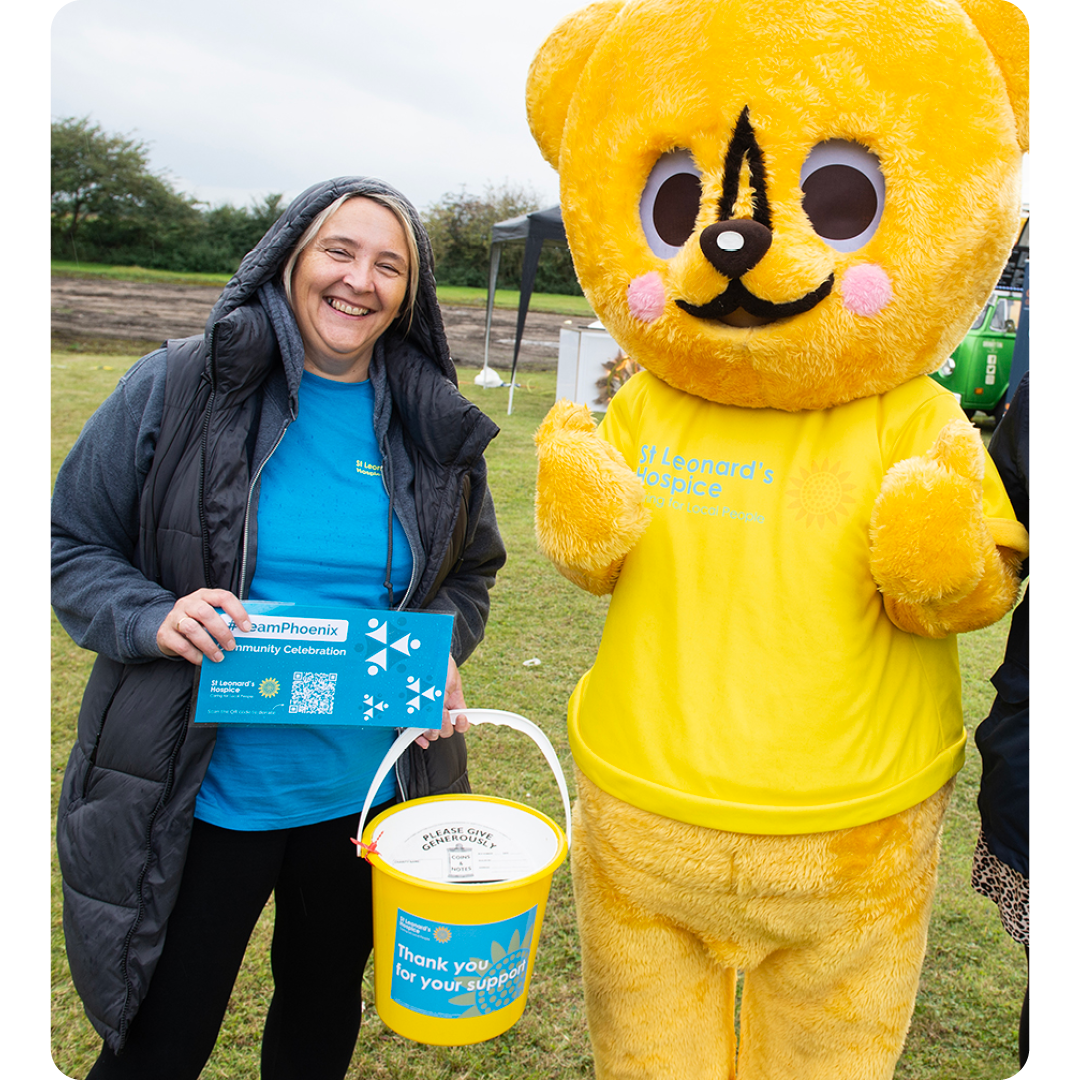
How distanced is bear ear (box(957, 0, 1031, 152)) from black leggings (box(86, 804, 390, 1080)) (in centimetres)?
177

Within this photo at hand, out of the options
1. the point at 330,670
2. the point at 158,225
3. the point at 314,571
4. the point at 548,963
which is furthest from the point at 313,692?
the point at 158,225

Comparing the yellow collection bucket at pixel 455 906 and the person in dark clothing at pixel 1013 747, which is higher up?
the person in dark clothing at pixel 1013 747

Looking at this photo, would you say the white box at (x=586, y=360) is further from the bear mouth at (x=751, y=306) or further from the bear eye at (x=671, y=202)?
the bear mouth at (x=751, y=306)

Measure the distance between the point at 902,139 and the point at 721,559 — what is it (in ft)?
2.46

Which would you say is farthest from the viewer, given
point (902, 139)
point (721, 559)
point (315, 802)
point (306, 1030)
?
point (306, 1030)

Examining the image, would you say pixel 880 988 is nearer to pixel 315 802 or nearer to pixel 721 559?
pixel 721 559

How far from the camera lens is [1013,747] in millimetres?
1500

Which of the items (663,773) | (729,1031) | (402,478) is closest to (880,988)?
(729,1031)

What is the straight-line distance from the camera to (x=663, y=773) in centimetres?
163

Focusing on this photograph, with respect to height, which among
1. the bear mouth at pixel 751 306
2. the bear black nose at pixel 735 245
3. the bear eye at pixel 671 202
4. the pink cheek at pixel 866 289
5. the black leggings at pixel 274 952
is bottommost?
the black leggings at pixel 274 952

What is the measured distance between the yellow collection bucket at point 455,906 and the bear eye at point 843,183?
1.04 meters

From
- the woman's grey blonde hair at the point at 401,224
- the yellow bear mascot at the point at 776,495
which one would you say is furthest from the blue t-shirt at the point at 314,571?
the yellow bear mascot at the point at 776,495

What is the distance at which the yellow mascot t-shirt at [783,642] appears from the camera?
1.57m

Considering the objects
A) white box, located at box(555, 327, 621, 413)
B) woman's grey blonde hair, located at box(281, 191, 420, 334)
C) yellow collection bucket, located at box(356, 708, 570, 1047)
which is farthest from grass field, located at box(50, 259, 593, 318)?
yellow collection bucket, located at box(356, 708, 570, 1047)
